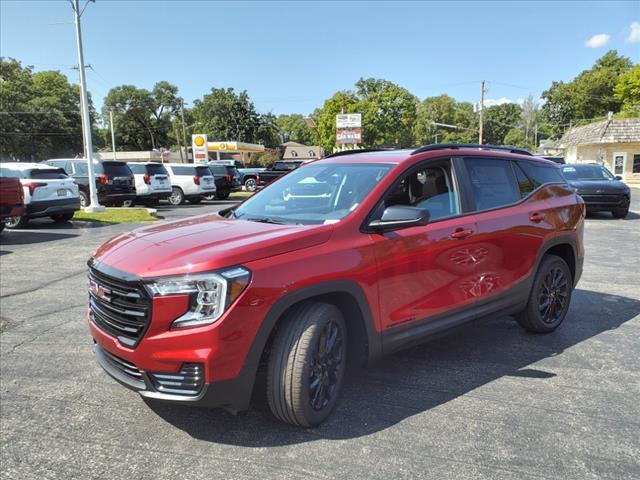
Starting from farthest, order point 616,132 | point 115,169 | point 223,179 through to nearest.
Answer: point 616,132
point 223,179
point 115,169

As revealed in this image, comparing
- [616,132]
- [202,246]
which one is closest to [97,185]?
[202,246]

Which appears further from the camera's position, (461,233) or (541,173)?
(541,173)

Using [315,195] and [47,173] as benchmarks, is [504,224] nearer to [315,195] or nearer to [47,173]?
[315,195]

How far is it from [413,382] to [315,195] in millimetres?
1627

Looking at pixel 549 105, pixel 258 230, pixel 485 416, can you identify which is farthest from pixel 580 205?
pixel 549 105

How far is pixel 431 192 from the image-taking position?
153 inches

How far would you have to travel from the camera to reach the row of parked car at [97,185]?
1196 centimetres

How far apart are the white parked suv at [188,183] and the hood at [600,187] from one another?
46.7 ft

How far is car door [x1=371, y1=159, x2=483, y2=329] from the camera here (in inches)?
130

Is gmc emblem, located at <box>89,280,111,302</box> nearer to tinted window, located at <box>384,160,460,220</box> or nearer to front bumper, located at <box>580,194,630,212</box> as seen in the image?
tinted window, located at <box>384,160,460,220</box>

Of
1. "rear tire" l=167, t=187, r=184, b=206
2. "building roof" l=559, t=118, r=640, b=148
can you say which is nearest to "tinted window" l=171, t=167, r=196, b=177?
"rear tire" l=167, t=187, r=184, b=206

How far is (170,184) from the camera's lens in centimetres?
1995

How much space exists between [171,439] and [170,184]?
1810 centimetres

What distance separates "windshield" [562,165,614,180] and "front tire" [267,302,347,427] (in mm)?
14700
